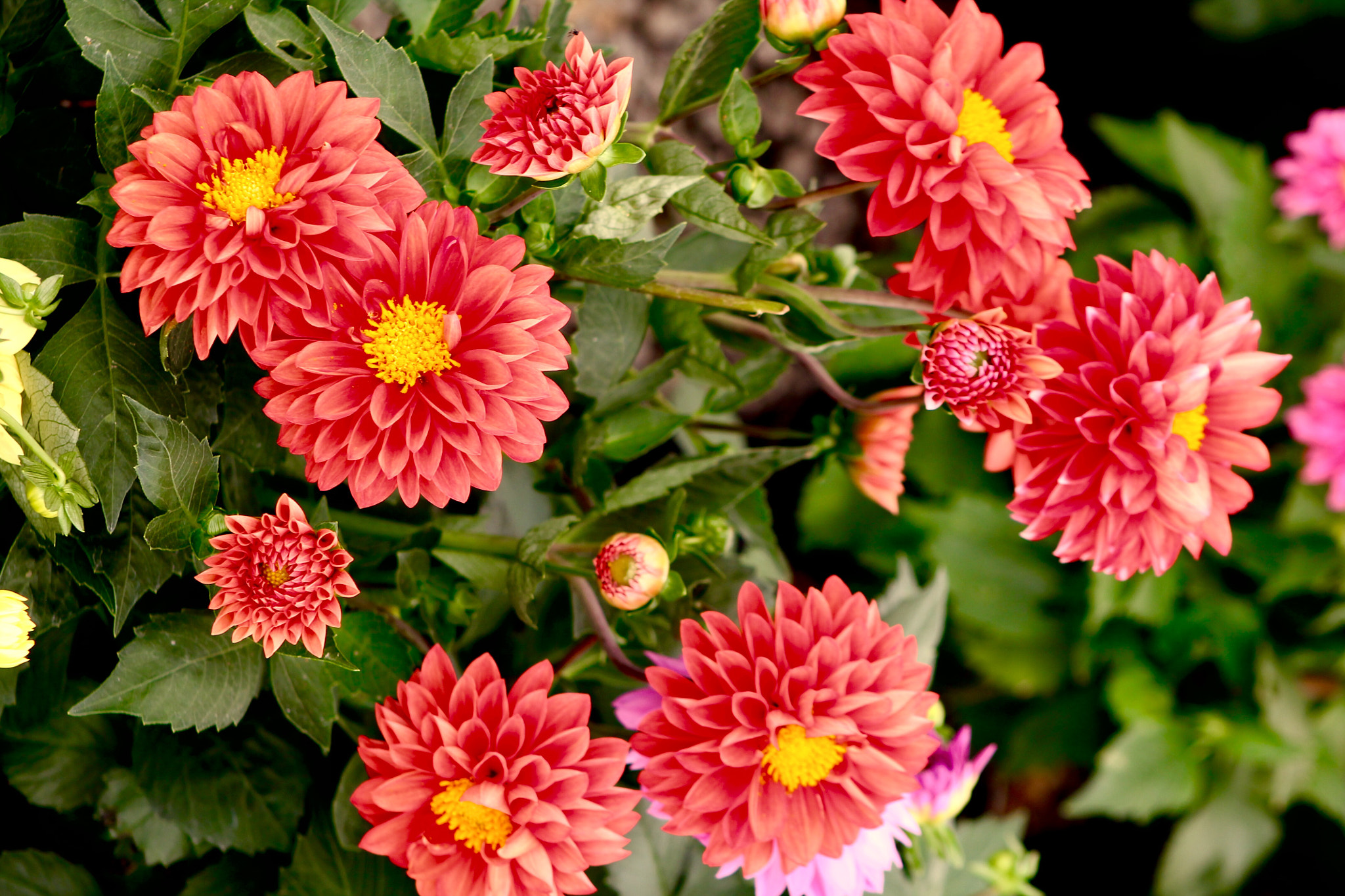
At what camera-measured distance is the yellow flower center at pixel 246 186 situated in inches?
13.4

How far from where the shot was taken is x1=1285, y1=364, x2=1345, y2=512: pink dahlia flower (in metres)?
0.93

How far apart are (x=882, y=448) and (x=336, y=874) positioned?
0.43m

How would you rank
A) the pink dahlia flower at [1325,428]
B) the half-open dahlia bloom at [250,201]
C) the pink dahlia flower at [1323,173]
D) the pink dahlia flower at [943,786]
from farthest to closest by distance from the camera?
the pink dahlia flower at [1323,173], the pink dahlia flower at [1325,428], the pink dahlia flower at [943,786], the half-open dahlia bloom at [250,201]

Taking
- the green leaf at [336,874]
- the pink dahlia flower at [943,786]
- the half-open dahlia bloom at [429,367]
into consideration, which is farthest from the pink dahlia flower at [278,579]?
the pink dahlia flower at [943,786]

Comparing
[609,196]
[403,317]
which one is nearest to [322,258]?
[403,317]

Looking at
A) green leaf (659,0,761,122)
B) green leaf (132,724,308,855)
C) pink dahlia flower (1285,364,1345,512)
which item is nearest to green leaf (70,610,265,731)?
green leaf (132,724,308,855)

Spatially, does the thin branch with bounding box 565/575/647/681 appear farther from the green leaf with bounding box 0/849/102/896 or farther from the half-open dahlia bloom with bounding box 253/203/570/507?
the green leaf with bounding box 0/849/102/896

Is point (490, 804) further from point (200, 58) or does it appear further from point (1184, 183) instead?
point (1184, 183)

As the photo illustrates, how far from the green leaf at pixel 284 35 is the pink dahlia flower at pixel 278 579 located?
0.19 metres

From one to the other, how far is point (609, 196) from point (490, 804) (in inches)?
10.9

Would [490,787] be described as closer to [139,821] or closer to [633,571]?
[633,571]

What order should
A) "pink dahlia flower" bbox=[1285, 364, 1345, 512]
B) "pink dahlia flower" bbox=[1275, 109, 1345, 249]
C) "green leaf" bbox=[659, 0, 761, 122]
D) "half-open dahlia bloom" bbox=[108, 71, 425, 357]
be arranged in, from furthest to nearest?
"pink dahlia flower" bbox=[1275, 109, 1345, 249] < "pink dahlia flower" bbox=[1285, 364, 1345, 512] < "green leaf" bbox=[659, 0, 761, 122] < "half-open dahlia bloom" bbox=[108, 71, 425, 357]

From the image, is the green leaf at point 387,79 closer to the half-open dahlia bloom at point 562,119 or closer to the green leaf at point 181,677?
the half-open dahlia bloom at point 562,119

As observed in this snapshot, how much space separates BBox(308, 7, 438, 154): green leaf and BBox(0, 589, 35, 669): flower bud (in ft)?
0.83
